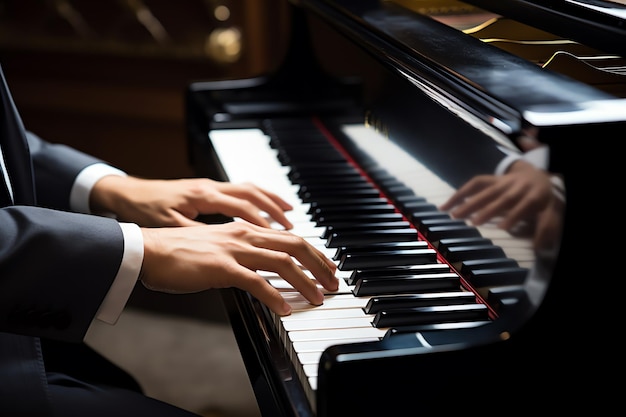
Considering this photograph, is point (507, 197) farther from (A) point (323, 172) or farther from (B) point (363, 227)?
(A) point (323, 172)

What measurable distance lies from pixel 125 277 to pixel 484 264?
474 millimetres

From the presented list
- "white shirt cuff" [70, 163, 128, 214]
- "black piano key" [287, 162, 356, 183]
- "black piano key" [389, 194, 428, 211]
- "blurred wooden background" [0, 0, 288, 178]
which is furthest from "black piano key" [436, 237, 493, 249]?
"blurred wooden background" [0, 0, 288, 178]

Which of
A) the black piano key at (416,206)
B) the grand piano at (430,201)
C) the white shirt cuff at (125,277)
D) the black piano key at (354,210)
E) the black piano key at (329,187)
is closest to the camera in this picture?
the grand piano at (430,201)

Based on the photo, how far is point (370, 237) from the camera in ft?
4.39

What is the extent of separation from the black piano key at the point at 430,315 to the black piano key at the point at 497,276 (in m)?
0.04

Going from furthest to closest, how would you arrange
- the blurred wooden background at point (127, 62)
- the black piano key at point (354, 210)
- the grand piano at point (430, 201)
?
the blurred wooden background at point (127, 62)
the black piano key at point (354, 210)
the grand piano at point (430, 201)

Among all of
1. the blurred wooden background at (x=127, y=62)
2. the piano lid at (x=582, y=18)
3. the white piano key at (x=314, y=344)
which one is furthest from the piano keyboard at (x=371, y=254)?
the blurred wooden background at (x=127, y=62)

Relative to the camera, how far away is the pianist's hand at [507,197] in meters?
0.90

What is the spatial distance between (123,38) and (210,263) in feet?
7.71

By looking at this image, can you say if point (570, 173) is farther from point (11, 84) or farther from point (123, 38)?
point (11, 84)

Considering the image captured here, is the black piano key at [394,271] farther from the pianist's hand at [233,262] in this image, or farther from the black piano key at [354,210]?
the black piano key at [354,210]

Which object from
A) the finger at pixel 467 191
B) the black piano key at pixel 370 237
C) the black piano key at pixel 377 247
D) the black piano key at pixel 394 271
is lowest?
the black piano key at pixel 370 237

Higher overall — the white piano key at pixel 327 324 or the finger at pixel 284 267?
the finger at pixel 284 267

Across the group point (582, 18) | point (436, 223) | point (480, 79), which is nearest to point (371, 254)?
point (436, 223)
